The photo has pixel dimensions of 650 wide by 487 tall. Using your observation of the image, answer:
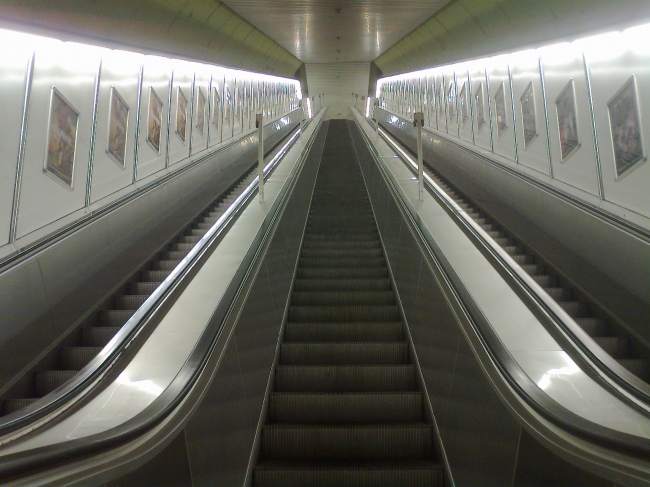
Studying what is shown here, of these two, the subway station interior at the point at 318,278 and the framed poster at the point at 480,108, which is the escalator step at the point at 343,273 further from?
the framed poster at the point at 480,108

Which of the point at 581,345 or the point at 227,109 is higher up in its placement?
the point at 227,109

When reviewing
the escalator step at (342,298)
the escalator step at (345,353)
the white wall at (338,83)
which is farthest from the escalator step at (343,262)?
the white wall at (338,83)

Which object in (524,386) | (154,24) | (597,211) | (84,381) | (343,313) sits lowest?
(343,313)

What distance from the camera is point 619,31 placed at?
596cm

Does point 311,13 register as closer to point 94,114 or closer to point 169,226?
point 94,114

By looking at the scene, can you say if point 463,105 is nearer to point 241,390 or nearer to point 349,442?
point 349,442

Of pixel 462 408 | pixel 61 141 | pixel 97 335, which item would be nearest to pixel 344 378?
pixel 462 408

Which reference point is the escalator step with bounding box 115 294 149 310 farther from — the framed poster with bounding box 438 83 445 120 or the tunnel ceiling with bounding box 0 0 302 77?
the framed poster with bounding box 438 83 445 120

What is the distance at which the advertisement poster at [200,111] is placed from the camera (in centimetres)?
1261

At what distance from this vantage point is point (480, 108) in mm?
12570

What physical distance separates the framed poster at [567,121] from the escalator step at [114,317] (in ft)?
22.1

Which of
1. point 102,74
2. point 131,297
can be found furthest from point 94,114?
point 131,297

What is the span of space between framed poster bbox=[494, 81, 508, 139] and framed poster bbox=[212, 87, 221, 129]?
7.62 meters

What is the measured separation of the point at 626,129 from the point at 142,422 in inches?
257
